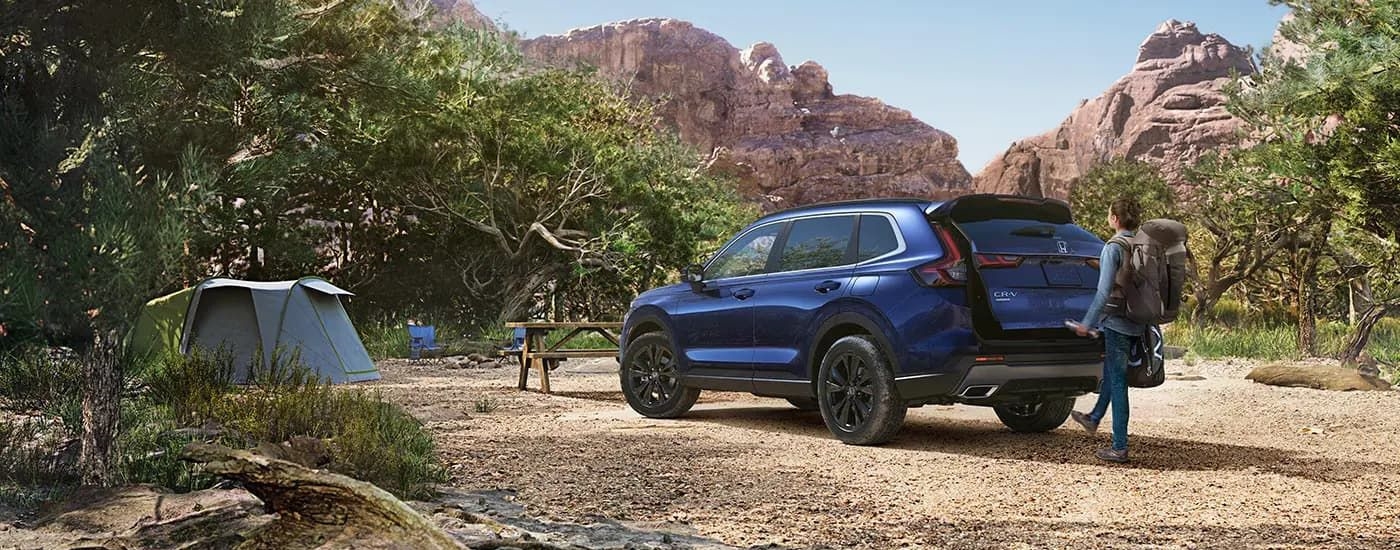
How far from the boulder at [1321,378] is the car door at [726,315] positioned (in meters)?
6.98

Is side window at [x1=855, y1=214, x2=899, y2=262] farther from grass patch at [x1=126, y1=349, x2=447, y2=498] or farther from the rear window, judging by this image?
grass patch at [x1=126, y1=349, x2=447, y2=498]

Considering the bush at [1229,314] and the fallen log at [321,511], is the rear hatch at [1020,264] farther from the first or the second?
the bush at [1229,314]

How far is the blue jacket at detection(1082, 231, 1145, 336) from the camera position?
7184mm

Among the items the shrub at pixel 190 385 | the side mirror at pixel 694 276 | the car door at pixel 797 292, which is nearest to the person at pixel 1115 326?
the car door at pixel 797 292

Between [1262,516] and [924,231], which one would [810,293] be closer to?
[924,231]

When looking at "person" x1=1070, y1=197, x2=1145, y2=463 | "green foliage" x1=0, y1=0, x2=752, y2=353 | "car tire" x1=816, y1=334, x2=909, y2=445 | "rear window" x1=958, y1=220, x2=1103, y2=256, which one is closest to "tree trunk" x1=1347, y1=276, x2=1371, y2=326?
"green foliage" x1=0, y1=0, x2=752, y2=353

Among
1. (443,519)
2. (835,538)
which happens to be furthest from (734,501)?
(443,519)

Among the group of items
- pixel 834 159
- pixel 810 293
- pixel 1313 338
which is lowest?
pixel 1313 338

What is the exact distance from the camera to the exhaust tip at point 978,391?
762 centimetres

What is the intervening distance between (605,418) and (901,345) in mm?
3384

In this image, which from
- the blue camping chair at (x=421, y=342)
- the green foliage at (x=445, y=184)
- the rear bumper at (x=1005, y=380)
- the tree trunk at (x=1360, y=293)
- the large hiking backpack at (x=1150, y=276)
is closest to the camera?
the large hiking backpack at (x=1150, y=276)

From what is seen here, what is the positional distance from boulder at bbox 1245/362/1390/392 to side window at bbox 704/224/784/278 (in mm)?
6939

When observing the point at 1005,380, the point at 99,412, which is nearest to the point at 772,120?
the point at 1005,380

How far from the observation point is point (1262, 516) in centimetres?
568
